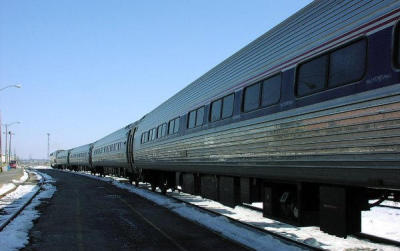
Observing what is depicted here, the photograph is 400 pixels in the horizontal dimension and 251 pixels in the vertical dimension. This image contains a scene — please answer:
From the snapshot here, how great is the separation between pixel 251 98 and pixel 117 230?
15.6 feet

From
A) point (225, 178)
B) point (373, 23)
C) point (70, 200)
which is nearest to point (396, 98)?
point (373, 23)

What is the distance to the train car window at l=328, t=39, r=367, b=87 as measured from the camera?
5430 mm

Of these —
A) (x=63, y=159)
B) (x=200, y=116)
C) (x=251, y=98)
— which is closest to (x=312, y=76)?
(x=251, y=98)

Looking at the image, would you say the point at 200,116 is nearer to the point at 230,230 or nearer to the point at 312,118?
the point at 230,230

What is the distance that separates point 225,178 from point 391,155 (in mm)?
6106

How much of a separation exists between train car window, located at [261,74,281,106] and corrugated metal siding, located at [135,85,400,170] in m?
0.31

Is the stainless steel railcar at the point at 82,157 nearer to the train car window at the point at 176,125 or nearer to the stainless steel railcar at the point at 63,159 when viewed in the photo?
the stainless steel railcar at the point at 63,159

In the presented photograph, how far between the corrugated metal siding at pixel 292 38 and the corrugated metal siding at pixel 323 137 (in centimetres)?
102

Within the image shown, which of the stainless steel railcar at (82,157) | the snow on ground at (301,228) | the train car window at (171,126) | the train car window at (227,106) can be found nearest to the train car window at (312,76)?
the train car window at (227,106)

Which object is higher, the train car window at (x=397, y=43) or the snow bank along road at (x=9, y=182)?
the train car window at (x=397, y=43)

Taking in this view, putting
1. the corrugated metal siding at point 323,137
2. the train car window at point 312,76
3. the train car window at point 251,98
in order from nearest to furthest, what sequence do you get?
the corrugated metal siding at point 323,137 → the train car window at point 312,76 → the train car window at point 251,98

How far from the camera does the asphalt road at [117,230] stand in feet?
28.3

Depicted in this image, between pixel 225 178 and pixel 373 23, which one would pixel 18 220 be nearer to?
pixel 225 178

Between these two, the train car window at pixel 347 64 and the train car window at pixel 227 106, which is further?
the train car window at pixel 227 106
